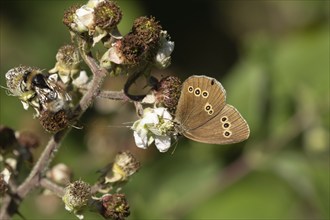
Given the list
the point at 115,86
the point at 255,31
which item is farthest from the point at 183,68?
the point at 115,86

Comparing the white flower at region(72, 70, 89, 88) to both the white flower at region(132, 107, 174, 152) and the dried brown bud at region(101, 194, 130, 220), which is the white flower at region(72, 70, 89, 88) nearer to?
the white flower at region(132, 107, 174, 152)

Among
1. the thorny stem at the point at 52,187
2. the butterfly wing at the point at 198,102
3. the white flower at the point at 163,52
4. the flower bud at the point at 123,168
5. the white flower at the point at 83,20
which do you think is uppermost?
the white flower at the point at 83,20

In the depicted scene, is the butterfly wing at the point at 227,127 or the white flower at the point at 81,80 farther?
the white flower at the point at 81,80

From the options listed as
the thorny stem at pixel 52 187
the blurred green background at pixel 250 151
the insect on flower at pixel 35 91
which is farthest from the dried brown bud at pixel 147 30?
the blurred green background at pixel 250 151

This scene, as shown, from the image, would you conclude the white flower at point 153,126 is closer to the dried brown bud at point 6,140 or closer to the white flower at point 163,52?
the white flower at point 163,52

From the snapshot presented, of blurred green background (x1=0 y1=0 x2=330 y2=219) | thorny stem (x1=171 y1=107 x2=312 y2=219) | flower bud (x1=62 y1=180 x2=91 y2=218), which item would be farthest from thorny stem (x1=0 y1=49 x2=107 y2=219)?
thorny stem (x1=171 y1=107 x2=312 y2=219)

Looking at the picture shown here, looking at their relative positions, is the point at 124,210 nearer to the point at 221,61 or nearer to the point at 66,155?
Result: the point at 66,155

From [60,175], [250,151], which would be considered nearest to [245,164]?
[250,151]

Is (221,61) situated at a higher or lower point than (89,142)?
lower
